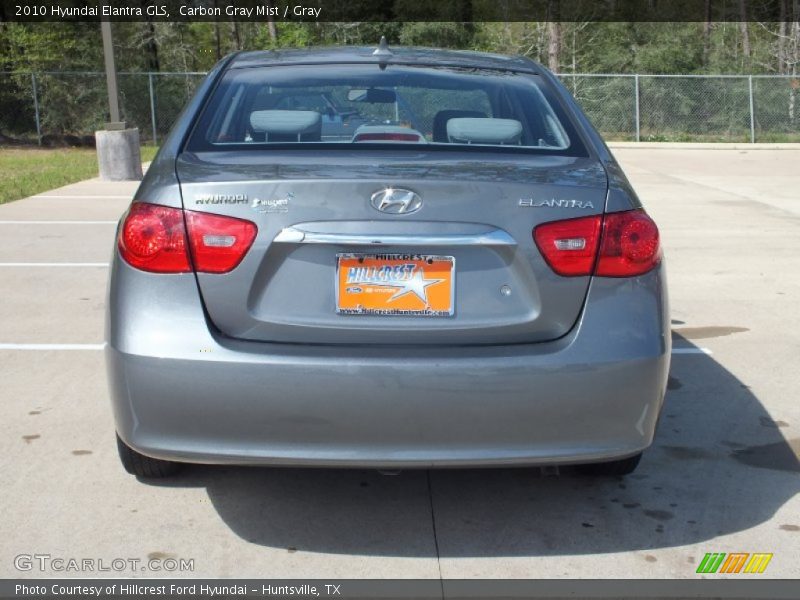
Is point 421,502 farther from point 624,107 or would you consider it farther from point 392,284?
point 624,107

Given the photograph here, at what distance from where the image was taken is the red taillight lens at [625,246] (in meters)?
3.23

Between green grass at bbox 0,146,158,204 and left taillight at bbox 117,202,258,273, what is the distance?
1098cm

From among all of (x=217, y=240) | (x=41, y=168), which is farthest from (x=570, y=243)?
(x=41, y=168)

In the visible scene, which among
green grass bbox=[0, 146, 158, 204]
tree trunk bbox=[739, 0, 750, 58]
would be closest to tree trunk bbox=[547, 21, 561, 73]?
tree trunk bbox=[739, 0, 750, 58]

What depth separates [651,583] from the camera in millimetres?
3209

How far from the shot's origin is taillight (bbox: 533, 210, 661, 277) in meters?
3.18

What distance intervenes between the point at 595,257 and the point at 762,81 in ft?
90.2

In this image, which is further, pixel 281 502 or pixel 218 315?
pixel 281 502

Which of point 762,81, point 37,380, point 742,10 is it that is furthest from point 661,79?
point 37,380

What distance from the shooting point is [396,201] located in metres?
3.13

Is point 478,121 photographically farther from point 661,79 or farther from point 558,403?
point 661,79

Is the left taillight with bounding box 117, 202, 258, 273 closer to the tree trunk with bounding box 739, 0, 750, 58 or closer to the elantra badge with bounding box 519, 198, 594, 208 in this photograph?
the elantra badge with bounding box 519, 198, 594, 208

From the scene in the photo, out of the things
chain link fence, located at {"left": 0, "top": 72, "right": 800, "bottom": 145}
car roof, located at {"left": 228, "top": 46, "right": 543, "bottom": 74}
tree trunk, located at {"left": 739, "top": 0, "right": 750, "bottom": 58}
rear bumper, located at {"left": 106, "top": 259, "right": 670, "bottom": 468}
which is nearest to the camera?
rear bumper, located at {"left": 106, "top": 259, "right": 670, "bottom": 468}

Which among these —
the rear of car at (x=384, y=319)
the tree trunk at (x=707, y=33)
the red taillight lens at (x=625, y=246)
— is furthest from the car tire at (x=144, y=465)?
the tree trunk at (x=707, y=33)
